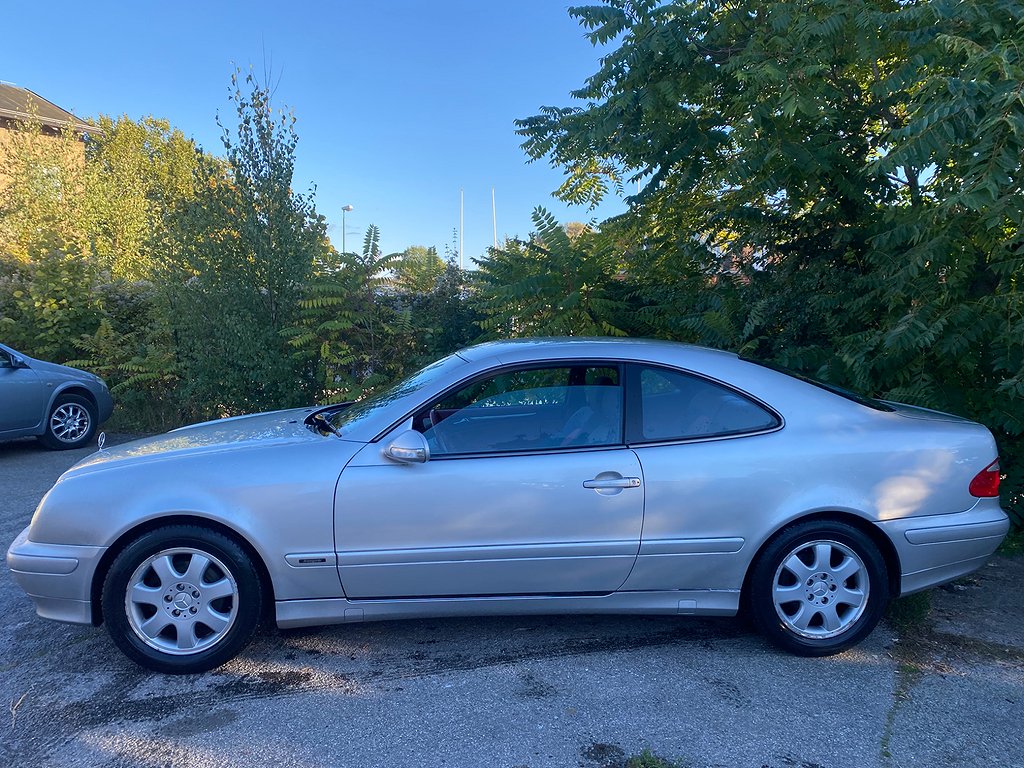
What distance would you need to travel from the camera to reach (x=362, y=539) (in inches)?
131

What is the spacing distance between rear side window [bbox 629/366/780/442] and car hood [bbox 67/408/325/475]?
160 centimetres

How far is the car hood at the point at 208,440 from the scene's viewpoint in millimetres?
3525

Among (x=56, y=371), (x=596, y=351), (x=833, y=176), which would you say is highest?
(x=833, y=176)

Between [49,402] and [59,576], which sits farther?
[49,402]

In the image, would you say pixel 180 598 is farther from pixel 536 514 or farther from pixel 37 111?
pixel 37 111

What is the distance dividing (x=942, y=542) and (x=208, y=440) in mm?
3715

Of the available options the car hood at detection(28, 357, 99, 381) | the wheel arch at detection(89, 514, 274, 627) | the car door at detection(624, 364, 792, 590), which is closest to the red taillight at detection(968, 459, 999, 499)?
the car door at detection(624, 364, 792, 590)

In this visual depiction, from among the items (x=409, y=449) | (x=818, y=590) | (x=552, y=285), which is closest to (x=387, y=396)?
(x=409, y=449)

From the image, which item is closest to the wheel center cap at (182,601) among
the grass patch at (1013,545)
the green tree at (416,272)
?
the grass patch at (1013,545)

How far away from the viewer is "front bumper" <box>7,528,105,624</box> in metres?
3.28

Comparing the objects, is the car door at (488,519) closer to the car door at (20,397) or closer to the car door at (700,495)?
the car door at (700,495)

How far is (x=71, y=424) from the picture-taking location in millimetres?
8938

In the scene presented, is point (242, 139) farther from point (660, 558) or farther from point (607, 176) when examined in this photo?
point (660, 558)

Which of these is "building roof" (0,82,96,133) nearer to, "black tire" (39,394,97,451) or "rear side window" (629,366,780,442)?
"black tire" (39,394,97,451)
